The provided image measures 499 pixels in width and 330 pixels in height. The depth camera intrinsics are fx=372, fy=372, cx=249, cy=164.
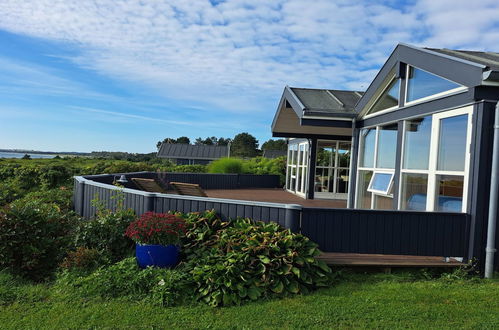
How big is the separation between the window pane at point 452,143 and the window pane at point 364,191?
3.06m

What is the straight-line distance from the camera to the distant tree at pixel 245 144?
7306 cm

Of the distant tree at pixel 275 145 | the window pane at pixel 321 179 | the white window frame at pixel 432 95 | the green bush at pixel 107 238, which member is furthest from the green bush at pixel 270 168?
the distant tree at pixel 275 145

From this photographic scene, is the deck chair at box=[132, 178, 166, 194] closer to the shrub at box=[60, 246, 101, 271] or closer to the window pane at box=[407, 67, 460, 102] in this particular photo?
the shrub at box=[60, 246, 101, 271]

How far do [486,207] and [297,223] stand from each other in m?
2.62

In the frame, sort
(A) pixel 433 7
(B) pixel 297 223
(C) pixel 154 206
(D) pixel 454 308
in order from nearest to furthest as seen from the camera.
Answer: (D) pixel 454 308 → (B) pixel 297 223 → (C) pixel 154 206 → (A) pixel 433 7

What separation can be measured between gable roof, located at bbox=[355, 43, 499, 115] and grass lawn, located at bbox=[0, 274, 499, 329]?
9.13 feet

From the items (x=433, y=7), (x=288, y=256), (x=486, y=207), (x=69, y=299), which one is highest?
(x=433, y=7)

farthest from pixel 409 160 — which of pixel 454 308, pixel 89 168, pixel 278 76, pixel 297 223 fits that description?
pixel 89 168

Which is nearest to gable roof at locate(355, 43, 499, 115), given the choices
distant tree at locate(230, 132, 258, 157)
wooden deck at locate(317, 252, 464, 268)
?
wooden deck at locate(317, 252, 464, 268)

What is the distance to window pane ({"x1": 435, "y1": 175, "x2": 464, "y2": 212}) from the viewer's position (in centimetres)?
556

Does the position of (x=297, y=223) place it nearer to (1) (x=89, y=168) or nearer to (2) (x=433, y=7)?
(2) (x=433, y=7)

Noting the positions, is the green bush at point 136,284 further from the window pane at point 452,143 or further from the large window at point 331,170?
the large window at point 331,170

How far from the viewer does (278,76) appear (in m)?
15.4

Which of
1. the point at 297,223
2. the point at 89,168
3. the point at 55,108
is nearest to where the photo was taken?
the point at 297,223
